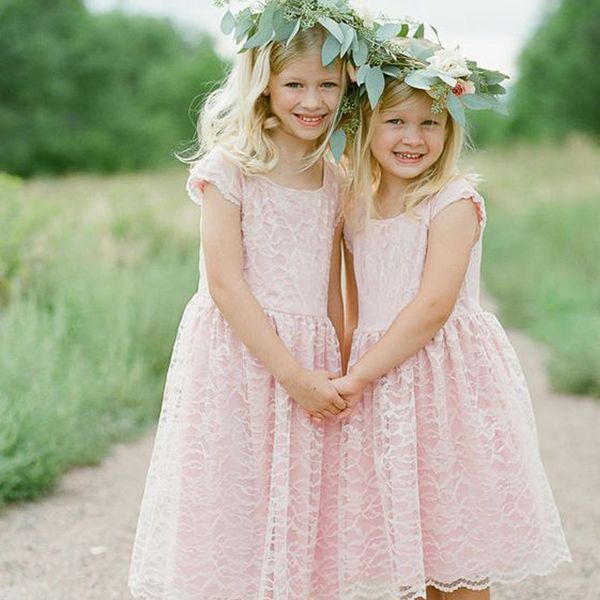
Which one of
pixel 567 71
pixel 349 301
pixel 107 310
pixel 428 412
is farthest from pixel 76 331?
pixel 567 71

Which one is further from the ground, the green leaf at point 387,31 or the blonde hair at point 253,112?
the green leaf at point 387,31

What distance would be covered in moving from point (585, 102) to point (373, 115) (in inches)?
1356

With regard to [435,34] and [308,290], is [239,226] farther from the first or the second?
[435,34]

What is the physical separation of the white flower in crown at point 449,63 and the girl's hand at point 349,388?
2.86ft

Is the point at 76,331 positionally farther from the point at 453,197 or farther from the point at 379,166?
the point at 453,197

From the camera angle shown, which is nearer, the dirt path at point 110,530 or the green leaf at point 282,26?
the green leaf at point 282,26

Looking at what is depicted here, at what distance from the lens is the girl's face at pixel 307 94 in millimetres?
3158

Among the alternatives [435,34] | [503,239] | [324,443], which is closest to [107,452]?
[324,443]

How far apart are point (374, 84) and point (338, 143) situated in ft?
0.66

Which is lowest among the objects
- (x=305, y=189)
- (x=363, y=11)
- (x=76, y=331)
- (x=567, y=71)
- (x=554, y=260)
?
Result: (x=567, y=71)

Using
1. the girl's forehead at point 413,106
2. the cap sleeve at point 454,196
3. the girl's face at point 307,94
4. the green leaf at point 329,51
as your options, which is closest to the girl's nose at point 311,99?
the girl's face at point 307,94

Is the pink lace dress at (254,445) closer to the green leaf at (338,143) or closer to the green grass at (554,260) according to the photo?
the green leaf at (338,143)

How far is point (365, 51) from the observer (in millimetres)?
3121

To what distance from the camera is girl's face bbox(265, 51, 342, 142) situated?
316 centimetres
